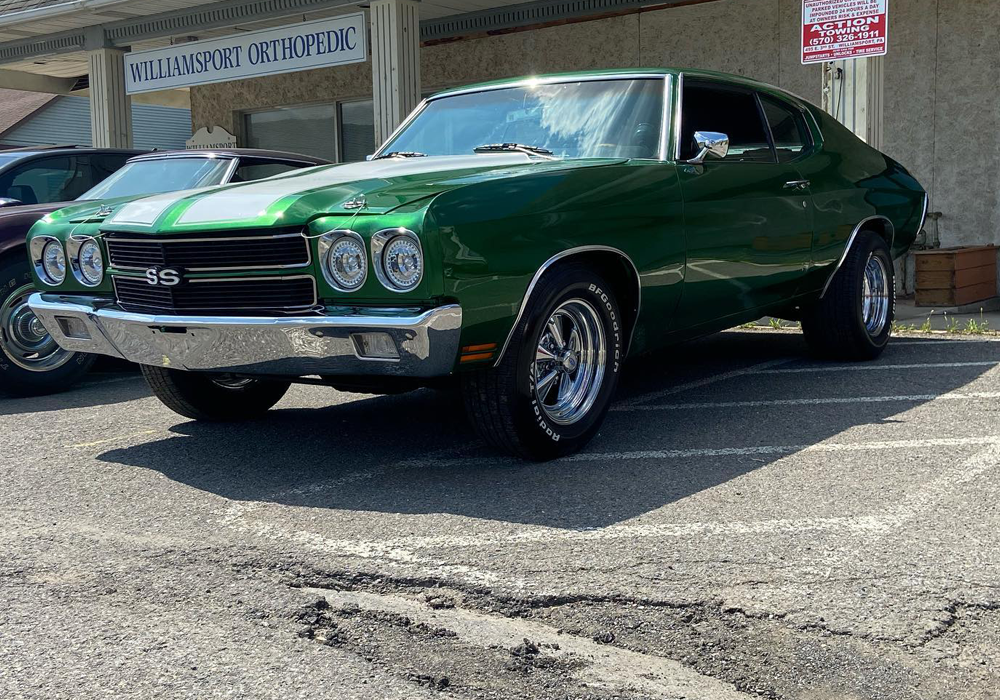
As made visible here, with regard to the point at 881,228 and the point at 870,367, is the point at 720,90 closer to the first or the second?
the point at 881,228

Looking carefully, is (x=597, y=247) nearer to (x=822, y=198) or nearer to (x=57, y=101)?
(x=822, y=198)

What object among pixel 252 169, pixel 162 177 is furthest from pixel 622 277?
pixel 162 177

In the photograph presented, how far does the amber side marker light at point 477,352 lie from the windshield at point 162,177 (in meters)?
3.56

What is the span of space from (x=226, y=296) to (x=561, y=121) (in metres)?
1.84

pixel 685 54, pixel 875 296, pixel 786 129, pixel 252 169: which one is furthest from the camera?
pixel 685 54

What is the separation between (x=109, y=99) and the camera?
13680mm

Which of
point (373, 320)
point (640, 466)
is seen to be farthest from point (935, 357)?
point (373, 320)

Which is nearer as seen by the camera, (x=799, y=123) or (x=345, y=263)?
(x=345, y=263)

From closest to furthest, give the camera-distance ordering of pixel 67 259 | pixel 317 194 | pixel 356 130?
pixel 317 194
pixel 67 259
pixel 356 130

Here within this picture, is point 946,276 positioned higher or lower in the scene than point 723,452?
higher

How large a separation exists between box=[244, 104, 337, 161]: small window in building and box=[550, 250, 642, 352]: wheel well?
12.2 m

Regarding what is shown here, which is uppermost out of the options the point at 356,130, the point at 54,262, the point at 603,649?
the point at 356,130

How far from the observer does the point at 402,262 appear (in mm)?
3887

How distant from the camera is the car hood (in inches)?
160
